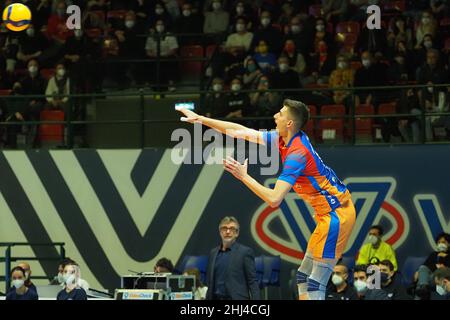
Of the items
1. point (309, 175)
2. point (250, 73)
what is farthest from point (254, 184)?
point (250, 73)

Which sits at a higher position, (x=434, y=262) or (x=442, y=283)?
(x=434, y=262)

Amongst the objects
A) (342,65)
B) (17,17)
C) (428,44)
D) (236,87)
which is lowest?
(236,87)

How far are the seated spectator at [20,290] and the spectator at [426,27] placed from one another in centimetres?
881

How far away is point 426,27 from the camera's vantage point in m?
20.2

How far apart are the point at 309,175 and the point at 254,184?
2.47 ft

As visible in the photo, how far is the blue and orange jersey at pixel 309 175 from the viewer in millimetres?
9898

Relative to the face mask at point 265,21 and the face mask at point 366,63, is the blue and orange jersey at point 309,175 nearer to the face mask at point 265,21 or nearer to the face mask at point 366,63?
the face mask at point 366,63

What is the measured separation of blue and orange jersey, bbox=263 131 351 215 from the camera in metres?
9.90

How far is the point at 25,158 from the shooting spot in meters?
19.4

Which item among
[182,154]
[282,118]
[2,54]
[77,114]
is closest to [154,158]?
[182,154]

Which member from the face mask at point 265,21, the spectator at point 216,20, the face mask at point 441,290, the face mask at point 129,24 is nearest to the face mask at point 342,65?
the face mask at point 265,21

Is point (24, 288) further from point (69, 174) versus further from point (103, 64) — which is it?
point (103, 64)

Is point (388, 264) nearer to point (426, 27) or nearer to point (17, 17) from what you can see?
point (426, 27)

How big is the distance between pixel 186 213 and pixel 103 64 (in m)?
3.92
